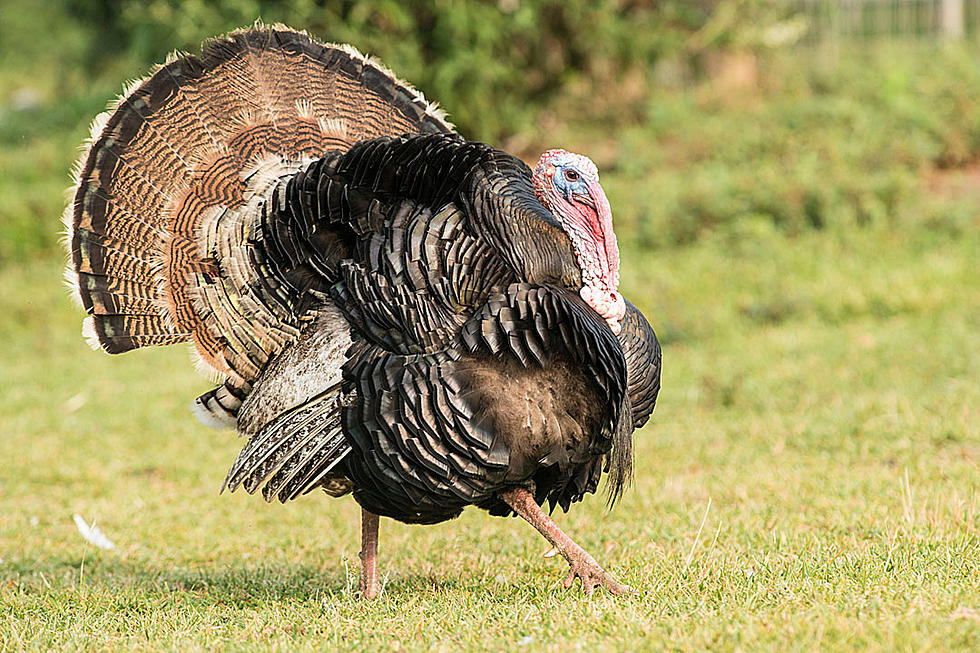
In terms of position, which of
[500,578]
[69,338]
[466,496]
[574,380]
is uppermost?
[574,380]

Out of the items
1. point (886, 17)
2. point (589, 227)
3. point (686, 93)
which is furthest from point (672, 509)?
point (886, 17)

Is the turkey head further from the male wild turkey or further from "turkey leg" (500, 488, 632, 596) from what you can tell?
"turkey leg" (500, 488, 632, 596)

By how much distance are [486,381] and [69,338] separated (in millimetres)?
8152

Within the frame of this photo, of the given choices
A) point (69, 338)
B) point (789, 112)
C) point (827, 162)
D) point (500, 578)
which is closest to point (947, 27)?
point (789, 112)

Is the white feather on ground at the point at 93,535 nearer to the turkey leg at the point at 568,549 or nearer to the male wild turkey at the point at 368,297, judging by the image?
the male wild turkey at the point at 368,297

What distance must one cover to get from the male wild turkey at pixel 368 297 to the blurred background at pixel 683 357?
21.3 inches

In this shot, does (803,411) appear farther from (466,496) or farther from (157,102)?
(157,102)

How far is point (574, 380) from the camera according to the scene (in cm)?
401

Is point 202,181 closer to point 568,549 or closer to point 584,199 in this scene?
point 584,199

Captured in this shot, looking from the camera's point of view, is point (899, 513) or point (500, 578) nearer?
point (500, 578)

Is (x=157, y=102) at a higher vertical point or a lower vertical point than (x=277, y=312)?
higher

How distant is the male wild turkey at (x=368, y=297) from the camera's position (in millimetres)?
3959

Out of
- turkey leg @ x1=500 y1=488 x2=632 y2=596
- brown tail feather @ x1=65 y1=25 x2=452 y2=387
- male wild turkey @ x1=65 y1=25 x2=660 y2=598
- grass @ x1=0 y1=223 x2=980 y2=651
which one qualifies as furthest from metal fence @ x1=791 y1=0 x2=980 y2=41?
turkey leg @ x1=500 y1=488 x2=632 y2=596

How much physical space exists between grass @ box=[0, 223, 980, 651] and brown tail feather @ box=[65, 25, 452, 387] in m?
1.11
